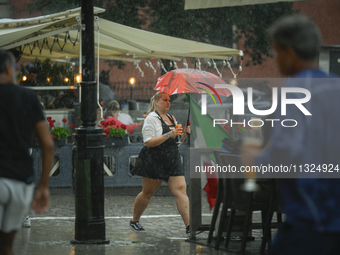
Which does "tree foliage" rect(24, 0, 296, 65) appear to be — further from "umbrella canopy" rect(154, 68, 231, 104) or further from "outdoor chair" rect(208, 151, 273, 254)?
"outdoor chair" rect(208, 151, 273, 254)

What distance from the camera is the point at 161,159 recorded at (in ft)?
24.2

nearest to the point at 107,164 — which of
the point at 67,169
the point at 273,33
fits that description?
the point at 67,169

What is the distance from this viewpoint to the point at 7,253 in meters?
3.77

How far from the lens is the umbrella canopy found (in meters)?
8.18

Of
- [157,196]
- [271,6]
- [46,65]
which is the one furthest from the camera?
[271,6]

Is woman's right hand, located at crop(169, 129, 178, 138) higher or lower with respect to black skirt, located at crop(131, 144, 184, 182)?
higher

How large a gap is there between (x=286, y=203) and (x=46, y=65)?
11404 millimetres

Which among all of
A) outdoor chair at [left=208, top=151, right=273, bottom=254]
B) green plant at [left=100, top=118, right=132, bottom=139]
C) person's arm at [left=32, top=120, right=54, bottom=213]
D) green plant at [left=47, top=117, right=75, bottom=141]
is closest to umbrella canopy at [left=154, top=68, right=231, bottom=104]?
outdoor chair at [left=208, top=151, right=273, bottom=254]

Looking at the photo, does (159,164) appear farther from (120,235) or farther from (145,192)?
(120,235)

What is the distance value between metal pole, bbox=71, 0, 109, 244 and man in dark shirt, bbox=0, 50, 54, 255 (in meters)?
2.77

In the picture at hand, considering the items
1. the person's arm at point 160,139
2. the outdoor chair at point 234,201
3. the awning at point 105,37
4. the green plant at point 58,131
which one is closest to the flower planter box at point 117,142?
the green plant at point 58,131

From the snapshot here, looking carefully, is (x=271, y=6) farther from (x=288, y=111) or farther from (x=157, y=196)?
(x=288, y=111)

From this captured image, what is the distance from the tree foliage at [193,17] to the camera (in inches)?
841

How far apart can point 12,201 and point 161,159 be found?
3.81 m
